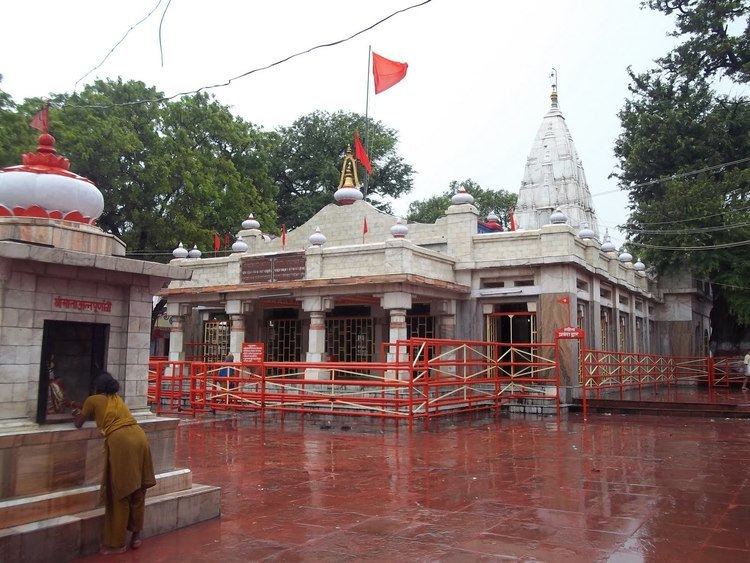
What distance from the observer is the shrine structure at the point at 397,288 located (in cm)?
1755

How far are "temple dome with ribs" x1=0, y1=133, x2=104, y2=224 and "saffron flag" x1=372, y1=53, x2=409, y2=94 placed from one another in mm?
12732

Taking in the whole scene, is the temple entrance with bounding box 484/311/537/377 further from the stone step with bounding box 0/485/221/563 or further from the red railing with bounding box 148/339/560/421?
the stone step with bounding box 0/485/221/563

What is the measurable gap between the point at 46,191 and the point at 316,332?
1273 centimetres

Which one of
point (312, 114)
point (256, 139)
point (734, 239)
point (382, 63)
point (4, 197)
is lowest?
point (4, 197)

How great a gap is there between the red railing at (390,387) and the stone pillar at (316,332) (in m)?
0.12

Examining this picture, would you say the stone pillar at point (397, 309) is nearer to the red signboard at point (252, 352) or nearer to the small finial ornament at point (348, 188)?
the red signboard at point (252, 352)

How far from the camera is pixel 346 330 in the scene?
21.2 m

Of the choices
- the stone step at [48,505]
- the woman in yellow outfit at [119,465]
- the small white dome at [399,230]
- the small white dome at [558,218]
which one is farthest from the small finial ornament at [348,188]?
the woman in yellow outfit at [119,465]

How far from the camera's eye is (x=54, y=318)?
524 cm

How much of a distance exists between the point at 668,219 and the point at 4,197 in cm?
2355

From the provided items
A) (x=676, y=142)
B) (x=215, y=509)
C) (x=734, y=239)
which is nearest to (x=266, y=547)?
(x=215, y=509)

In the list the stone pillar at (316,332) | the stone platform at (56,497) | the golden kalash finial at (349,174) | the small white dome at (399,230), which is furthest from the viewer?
the golden kalash finial at (349,174)

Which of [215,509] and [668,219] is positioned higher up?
[668,219]

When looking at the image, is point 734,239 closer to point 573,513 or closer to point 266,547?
point 573,513
